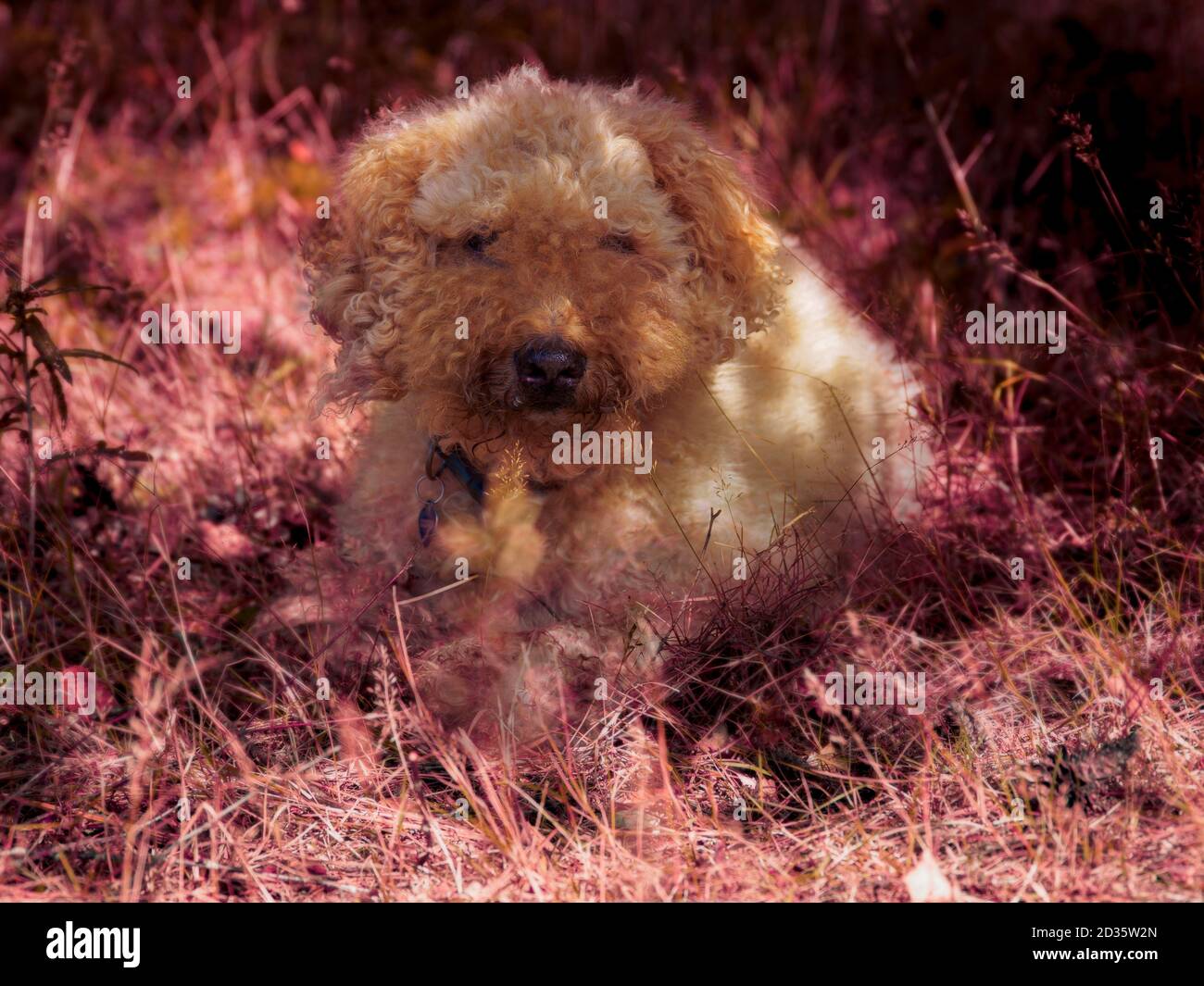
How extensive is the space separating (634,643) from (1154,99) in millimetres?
3555

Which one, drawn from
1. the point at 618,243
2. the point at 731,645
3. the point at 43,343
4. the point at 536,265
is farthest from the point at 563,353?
the point at 43,343

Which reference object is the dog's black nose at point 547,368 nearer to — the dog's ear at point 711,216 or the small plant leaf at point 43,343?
the dog's ear at point 711,216

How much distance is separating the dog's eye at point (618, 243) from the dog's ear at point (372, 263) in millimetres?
423

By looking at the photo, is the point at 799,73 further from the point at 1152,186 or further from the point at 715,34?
the point at 1152,186

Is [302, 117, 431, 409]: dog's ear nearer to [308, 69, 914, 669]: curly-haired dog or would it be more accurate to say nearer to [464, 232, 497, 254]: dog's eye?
[308, 69, 914, 669]: curly-haired dog

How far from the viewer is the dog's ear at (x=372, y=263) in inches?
106

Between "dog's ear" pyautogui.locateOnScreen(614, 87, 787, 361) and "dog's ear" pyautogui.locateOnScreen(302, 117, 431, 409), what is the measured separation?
54 centimetres

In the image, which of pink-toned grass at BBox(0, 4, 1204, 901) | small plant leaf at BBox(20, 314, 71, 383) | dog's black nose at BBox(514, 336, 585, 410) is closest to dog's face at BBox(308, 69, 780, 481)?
dog's black nose at BBox(514, 336, 585, 410)

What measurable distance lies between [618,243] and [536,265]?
0.23 metres

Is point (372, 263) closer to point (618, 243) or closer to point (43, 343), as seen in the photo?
point (618, 243)

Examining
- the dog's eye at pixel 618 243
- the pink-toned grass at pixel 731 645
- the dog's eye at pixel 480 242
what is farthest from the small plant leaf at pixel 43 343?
the dog's eye at pixel 618 243

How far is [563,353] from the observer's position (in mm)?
2463

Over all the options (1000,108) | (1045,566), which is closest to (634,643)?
(1045,566)

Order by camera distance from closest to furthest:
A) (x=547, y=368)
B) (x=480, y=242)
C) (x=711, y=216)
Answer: (x=547, y=368), (x=480, y=242), (x=711, y=216)
